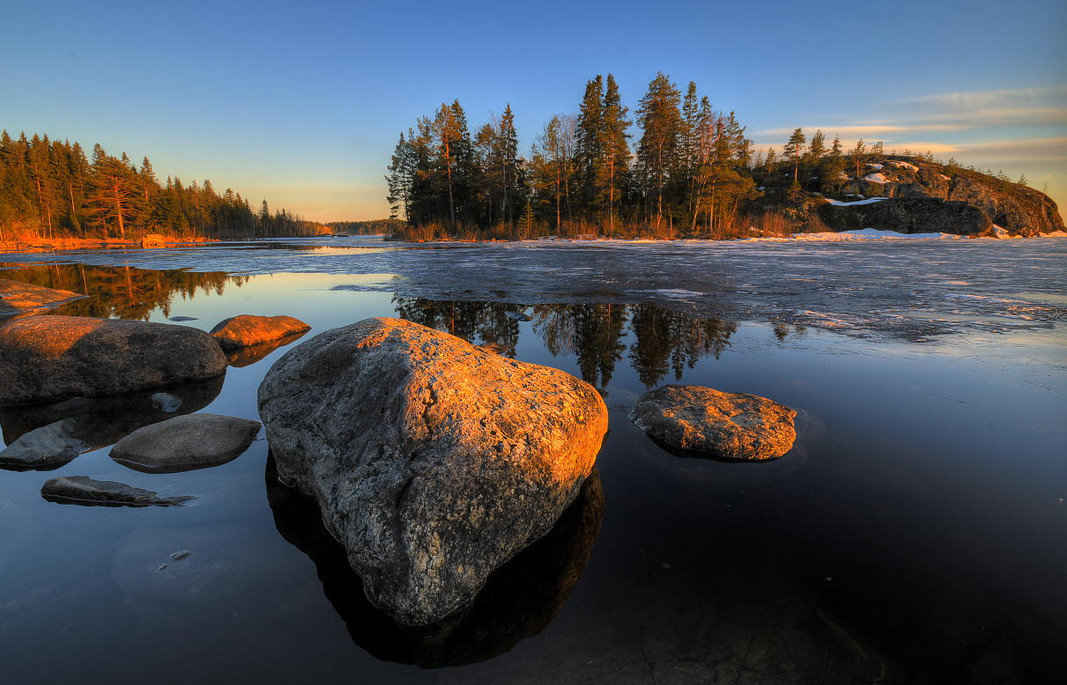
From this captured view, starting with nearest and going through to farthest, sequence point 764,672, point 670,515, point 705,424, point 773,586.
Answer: point 764,672 → point 773,586 → point 670,515 → point 705,424

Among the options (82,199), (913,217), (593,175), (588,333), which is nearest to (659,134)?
(593,175)

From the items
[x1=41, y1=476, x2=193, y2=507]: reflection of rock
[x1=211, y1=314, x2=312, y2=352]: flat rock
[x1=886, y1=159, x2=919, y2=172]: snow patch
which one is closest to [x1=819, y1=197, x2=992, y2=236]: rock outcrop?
Answer: [x1=886, y1=159, x2=919, y2=172]: snow patch

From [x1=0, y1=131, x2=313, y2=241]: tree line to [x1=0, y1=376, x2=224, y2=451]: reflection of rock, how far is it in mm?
63534

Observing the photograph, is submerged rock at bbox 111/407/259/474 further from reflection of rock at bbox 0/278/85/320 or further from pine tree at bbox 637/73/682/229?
pine tree at bbox 637/73/682/229

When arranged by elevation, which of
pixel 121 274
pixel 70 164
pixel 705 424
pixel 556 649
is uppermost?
pixel 70 164

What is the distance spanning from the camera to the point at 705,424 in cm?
359

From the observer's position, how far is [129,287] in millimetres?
12664

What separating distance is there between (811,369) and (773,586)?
12.7ft

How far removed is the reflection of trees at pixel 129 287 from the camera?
29.8 feet

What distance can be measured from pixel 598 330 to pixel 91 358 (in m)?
6.60

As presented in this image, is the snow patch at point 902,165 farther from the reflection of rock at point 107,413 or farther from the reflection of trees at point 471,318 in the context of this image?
the reflection of rock at point 107,413

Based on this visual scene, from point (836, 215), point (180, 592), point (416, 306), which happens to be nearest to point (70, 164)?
point (416, 306)

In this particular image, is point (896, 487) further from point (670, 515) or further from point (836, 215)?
point (836, 215)

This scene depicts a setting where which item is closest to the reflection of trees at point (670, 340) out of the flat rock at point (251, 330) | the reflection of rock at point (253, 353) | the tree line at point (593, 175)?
the reflection of rock at point (253, 353)
